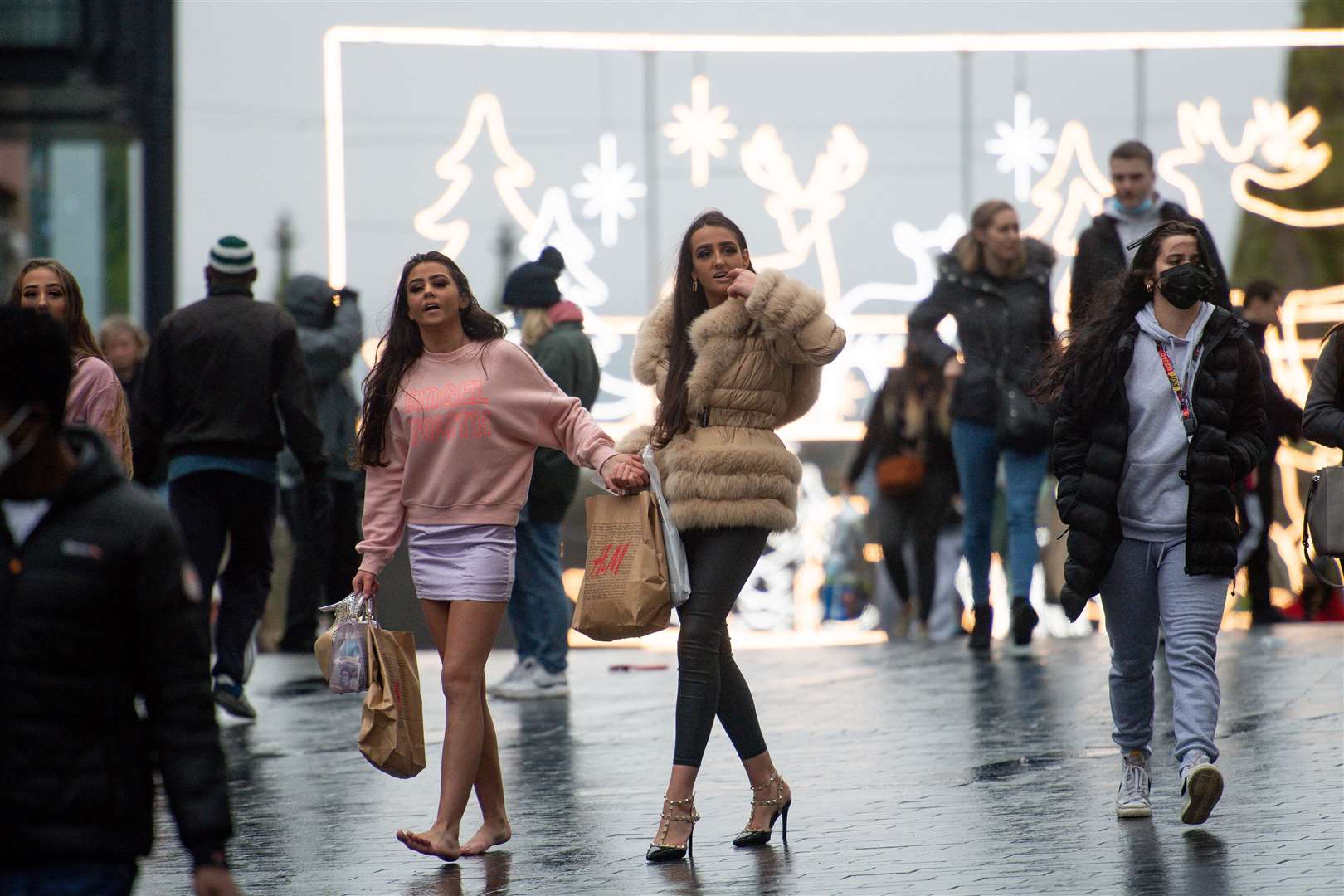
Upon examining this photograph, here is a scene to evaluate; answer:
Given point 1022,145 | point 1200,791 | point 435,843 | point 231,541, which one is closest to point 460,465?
point 435,843

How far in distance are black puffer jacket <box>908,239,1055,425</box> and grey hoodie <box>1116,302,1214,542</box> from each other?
12.5 ft

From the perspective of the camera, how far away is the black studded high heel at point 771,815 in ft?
20.1

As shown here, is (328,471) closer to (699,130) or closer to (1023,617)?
(1023,617)

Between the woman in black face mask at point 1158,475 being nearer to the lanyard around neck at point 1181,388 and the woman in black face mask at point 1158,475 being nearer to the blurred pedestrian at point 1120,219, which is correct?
the lanyard around neck at point 1181,388

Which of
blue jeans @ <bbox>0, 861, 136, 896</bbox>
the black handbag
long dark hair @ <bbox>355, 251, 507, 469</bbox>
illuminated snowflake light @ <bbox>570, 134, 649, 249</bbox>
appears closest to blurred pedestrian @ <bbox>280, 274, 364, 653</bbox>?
the black handbag

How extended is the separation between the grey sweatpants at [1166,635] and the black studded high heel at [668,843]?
52.6 inches

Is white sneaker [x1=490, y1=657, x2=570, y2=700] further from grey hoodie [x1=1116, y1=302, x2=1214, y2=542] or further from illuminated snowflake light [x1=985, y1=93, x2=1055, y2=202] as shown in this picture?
illuminated snowflake light [x1=985, y1=93, x2=1055, y2=202]

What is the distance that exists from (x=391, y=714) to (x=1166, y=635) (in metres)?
2.32

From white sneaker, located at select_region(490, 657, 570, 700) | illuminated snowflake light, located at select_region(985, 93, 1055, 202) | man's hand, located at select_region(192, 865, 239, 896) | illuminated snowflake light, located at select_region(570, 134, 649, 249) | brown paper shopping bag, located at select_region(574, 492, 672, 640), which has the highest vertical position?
illuminated snowflake light, located at select_region(985, 93, 1055, 202)

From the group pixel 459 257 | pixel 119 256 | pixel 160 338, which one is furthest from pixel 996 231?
pixel 119 256

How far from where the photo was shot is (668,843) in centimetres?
594

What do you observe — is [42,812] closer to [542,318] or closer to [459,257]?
[542,318]

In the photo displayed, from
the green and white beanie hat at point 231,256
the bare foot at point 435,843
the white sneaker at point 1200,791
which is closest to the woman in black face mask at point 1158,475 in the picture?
the white sneaker at point 1200,791

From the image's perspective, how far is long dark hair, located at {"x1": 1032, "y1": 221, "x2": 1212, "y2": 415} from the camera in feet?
20.9
